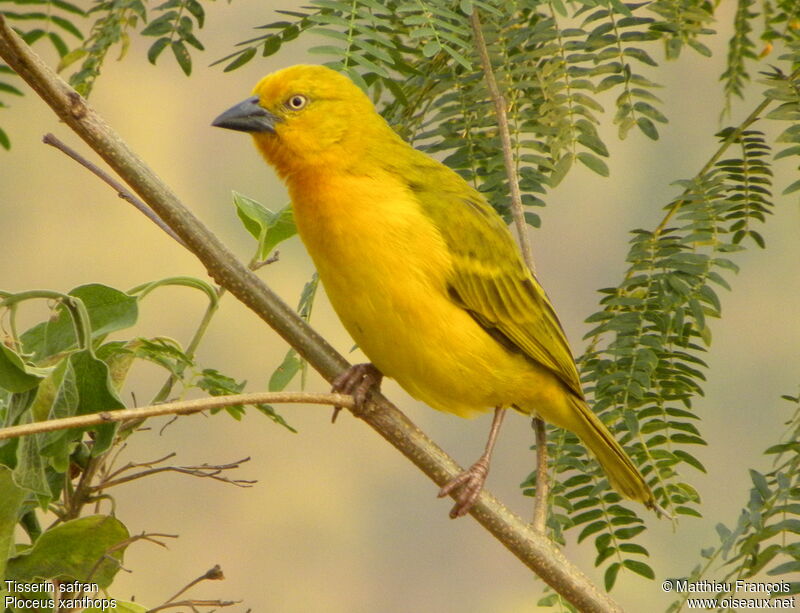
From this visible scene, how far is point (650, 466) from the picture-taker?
1.69 meters

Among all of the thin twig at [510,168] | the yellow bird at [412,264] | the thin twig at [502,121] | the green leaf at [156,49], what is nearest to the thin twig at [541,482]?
the thin twig at [510,168]

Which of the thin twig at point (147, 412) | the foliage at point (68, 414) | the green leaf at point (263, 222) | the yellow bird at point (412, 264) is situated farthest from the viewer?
the yellow bird at point (412, 264)

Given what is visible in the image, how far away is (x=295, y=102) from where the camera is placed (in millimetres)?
2211

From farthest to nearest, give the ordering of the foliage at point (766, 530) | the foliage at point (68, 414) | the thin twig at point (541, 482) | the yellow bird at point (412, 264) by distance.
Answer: the yellow bird at point (412, 264) → the thin twig at point (541, 482) → the foliage at point (766, 530) → the foliage at point (68, 414)

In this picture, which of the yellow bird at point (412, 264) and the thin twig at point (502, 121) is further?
the yellow bird at point (412, 264)

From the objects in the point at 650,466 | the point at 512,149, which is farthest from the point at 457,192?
the point at 650,466

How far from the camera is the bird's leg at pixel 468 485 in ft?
5.27

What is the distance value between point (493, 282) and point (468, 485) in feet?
1.98

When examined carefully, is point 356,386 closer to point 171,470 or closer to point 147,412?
point 171,470

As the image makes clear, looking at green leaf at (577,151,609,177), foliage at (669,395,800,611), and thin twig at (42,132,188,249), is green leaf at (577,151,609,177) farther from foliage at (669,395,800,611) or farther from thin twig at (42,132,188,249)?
thin twig at (42,132,188,249)

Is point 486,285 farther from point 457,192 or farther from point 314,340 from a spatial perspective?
point 314,340

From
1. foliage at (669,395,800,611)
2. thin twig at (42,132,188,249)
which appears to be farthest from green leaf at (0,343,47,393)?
foliage at (669,395,800,611)

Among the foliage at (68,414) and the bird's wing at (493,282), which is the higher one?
the bird's wing at (493,282)

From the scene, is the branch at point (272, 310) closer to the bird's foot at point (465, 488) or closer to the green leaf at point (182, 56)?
the bird's foot at point (465, 488)
